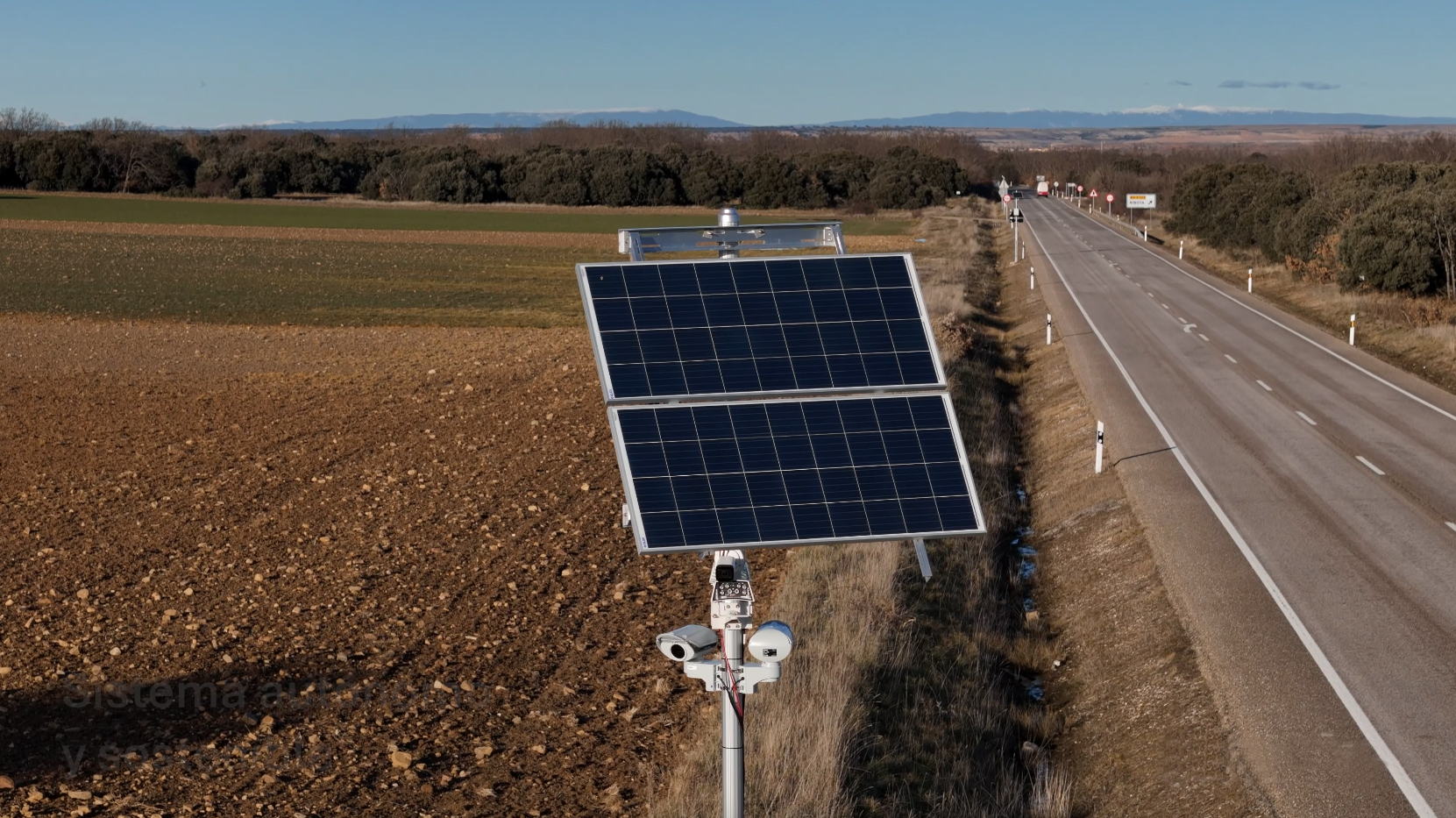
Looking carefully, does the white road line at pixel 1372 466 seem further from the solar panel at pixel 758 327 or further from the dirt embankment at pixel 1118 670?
the solar panel at pixel 758 327

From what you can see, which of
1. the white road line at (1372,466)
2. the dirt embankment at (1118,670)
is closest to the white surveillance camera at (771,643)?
the dirt embankment at (1118,670)

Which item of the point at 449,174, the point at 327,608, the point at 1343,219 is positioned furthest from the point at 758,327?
the point at 449,174

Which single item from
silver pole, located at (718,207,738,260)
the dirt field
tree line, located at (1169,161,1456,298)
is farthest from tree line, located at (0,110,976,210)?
silver pole, located at (718,207,738,260)

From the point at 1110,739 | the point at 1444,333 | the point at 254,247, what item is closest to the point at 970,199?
the point at 254,247

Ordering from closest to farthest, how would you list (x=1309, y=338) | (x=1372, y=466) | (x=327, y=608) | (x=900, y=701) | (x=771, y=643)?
1. (x=771, y=643)
2. (x=900, y=701)
3. (x=327, y=608)
4. (x=1372, y=466)
5. (x=1309, y=338)

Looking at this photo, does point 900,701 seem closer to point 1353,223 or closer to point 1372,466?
point 1372,466

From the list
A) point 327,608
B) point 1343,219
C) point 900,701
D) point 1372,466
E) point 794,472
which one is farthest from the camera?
point 1343,219
